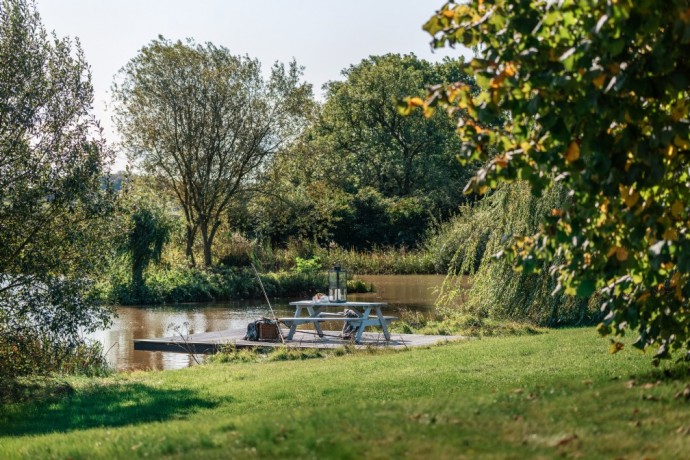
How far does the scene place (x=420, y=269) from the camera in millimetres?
39094

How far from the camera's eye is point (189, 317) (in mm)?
24672

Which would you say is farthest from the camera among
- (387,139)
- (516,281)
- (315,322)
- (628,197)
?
(387,139)

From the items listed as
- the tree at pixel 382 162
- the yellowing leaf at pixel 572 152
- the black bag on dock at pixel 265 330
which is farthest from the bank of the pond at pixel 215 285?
the yellowing leaf at pixel 572 152

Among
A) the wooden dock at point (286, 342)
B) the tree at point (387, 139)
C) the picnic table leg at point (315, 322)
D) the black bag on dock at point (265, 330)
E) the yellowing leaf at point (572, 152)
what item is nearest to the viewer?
the yellowing leaf at point (572, 152)

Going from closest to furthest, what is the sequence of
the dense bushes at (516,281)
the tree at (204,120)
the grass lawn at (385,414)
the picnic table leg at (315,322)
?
the grass lawn at (385,414) < the picnic table leg at (315,322) < the dense bushes at (516,281) < the tree at (204,120)

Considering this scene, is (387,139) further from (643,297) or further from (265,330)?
(643,297)

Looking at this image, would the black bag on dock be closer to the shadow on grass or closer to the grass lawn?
the grass lawn

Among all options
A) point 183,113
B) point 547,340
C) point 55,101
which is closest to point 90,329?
point 55,101

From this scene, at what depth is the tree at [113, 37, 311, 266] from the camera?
34.8 metres

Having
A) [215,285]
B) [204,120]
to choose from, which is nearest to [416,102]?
[215,285]

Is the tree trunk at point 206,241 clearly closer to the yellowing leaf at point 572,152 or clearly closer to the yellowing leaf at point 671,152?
the yellowing leaf at point 671,152

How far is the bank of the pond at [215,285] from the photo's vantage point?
29.4m

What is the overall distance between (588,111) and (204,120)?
30870mm

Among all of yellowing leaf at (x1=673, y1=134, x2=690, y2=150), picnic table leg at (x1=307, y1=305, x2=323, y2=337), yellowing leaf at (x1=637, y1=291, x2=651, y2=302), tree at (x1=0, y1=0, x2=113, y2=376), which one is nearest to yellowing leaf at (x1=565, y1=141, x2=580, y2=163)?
yellowing leaf at (x1=673, y1=134, x2=690, y2=150)
